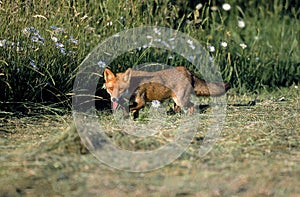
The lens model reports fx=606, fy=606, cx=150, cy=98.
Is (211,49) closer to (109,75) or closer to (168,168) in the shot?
(109,75)

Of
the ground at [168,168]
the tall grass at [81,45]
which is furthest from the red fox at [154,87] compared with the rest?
the tall grass at [81,45]

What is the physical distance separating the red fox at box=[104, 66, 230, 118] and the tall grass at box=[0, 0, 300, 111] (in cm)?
72

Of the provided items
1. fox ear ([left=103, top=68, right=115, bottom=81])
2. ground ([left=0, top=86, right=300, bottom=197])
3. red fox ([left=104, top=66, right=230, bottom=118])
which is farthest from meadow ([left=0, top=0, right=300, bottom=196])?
fox ear ([left=103, top=68, right=115, bottom=81])

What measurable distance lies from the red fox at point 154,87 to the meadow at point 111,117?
1.26 ft

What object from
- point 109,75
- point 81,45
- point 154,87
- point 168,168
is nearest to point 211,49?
point 81,45

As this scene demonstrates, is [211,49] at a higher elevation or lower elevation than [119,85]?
lower

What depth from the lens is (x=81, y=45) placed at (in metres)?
5.85

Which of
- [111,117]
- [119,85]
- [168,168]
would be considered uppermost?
[119,85]

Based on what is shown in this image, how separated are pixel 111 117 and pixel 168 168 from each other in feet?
5.27

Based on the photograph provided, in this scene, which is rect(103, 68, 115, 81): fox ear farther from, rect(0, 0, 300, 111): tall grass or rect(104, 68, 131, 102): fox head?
rect(0, 0, 300, 111): tall grass

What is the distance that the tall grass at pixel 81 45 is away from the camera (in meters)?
5.34

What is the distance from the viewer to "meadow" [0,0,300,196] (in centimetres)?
337

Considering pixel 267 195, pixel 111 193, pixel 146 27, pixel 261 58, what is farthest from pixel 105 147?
pixel 261 58

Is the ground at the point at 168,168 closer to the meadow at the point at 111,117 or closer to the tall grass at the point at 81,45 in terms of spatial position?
the meadow at the point at 111,117
